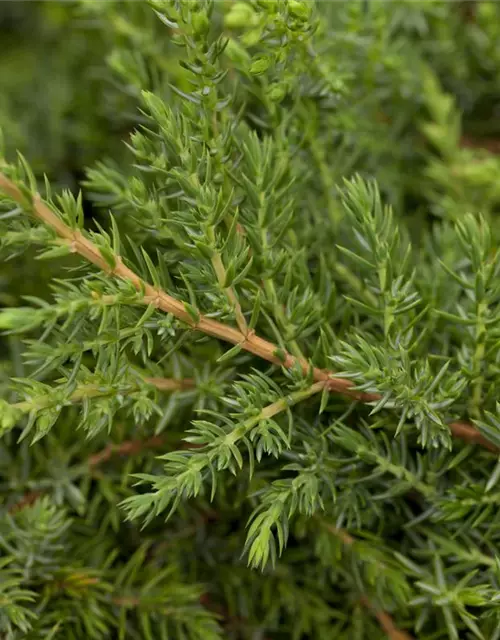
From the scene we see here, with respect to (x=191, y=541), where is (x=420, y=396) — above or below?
above

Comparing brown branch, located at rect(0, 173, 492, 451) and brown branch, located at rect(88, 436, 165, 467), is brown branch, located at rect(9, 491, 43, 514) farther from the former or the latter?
brown branch, located at rect(0, 173, 492, 451)

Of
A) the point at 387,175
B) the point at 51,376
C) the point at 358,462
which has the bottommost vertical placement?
the point at 51,376

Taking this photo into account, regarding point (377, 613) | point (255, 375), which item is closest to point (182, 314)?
point (255, 375)

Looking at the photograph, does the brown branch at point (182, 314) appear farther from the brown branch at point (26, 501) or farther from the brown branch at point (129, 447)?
the brown branch at point (26, 501)

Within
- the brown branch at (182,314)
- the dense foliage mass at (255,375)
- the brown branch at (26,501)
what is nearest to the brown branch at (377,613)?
the dense foliage mass at (255,375)

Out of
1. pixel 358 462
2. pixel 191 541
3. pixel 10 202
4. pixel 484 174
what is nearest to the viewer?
pixel 10 202

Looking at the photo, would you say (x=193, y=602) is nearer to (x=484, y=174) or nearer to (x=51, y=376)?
(x=51, y=376)

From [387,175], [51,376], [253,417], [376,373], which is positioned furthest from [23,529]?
[387,175]
